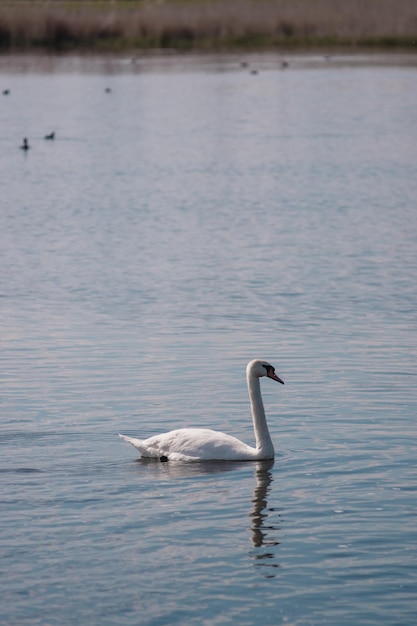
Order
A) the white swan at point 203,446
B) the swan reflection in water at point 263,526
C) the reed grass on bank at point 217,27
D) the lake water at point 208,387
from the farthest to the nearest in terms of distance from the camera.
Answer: the reed grass on bank at point 217,27 < the white swan at point 203,446 < the swan reflection in water at point 263,526 < the lake water at point 208,387

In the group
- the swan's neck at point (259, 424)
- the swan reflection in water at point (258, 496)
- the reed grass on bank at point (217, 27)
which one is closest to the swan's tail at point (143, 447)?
the swan reflection in water at point (258, 496)

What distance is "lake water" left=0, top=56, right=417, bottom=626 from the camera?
8.88 metres

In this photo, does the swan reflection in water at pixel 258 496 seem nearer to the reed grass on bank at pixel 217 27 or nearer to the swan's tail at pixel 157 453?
the swan's tail at pixel 157 453

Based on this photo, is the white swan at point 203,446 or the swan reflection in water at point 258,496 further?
the white swan at point 203,446

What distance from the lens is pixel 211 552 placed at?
938 centimetres

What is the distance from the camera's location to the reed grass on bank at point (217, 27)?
66.4 m

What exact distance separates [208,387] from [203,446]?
2564 mm

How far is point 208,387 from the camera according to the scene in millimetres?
13922

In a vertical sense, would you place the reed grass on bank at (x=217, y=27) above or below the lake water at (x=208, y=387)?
above

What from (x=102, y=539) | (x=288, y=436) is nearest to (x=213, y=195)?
(x=288, y=436)

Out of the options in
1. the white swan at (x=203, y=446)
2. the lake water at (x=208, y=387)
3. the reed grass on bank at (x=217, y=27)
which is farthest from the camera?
the reed grass on bank at (x=217, y=27)

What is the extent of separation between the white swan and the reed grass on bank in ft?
185

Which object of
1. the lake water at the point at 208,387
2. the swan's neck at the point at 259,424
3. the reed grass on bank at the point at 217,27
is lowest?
the lake water at the point at 208,387

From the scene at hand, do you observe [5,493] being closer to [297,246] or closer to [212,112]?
[297,246]
